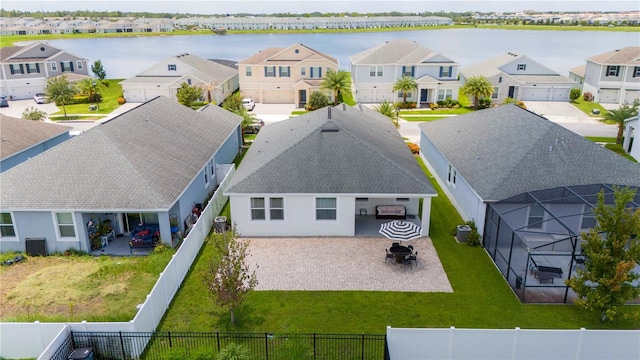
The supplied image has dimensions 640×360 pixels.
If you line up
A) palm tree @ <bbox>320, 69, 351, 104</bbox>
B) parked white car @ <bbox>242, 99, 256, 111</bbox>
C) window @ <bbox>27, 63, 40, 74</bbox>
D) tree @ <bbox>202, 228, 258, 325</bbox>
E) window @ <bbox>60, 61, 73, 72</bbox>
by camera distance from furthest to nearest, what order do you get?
window @ <bbox>60, 61, 73, 72</bbox> < window @ <bbox>27, 63, 40, 74</bbox> < parked white car @ <bbox>242, 99, 256, 111</bbox> < palm tree @ <bbox>320, 69, 351, 104</bbox> < tree @ <bbox>202, 228, 258, 325</bbox>

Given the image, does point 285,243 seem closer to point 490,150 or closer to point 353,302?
point 353,302

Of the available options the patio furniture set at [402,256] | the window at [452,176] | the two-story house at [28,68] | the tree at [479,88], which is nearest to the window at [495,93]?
the tree at [479,88]

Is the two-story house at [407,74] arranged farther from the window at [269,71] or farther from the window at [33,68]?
the window at [33,68]

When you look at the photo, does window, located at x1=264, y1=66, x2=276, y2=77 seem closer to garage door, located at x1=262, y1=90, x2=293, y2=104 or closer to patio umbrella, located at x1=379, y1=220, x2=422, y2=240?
garage door, located at x1=262, y1=90, x2=293, y2=104

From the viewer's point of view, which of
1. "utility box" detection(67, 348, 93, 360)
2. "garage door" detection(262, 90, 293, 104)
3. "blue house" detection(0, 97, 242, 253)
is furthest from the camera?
"garage door" detection(262, 90, 293, 104)

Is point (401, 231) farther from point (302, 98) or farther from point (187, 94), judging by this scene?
point (302, 98)

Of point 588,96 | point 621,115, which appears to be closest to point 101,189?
point 621,115

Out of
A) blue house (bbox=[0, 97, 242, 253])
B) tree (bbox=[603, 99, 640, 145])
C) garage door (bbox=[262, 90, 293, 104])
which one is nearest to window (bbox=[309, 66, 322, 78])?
garage door (bbox=[262, 90, 293, 104])
